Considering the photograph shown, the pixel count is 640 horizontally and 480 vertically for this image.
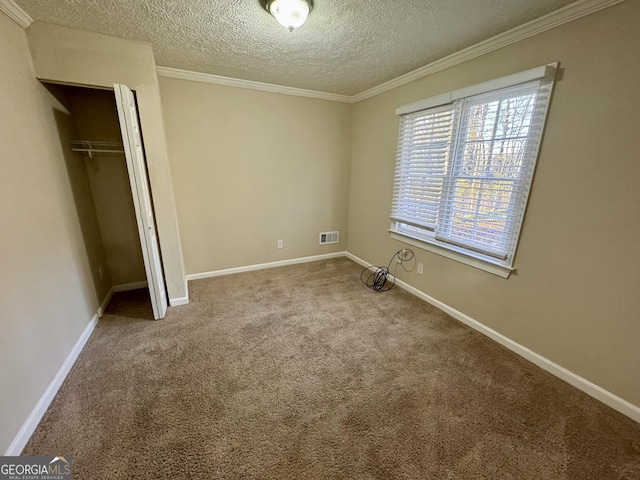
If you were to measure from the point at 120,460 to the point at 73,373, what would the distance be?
0.95m

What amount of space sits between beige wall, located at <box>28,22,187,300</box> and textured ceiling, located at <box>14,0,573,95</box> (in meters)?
0.08

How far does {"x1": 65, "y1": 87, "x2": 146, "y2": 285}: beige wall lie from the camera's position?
2541mm

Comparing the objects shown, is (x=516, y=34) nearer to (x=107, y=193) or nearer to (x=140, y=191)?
(x=140, y=191)

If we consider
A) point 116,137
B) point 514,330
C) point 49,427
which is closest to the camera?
point 49,427

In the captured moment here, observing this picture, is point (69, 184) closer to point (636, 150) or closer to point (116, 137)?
point (116, 137)

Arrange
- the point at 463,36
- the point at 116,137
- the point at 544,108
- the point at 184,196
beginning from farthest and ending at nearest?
the point at 184,196 < the point at 116,137 < the point at 463,36 < the point at 544,108

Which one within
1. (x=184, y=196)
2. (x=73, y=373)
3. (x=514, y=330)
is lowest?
(x=73, y=373)

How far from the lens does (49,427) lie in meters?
1.42

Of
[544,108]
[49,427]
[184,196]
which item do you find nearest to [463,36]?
[544,108]

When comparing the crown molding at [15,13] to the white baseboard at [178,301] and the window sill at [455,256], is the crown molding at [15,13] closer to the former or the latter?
the white baseboard at [178,301]

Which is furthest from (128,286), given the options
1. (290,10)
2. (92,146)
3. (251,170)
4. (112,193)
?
(290,10)
